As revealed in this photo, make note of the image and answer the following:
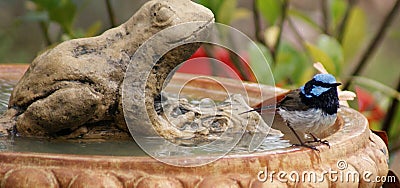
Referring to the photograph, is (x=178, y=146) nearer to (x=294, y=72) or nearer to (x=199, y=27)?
(x=199, y=27)

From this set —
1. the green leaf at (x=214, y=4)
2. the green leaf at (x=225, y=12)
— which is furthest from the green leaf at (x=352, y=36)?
the green leaf at (x=214, y=4)

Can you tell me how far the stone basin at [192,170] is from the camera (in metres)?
1.73

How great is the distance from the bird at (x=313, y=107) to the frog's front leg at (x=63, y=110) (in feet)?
1.52

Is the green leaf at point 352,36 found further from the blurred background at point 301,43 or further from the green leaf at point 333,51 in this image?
the green leaf at point 333,51

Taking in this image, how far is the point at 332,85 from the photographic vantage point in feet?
7.27

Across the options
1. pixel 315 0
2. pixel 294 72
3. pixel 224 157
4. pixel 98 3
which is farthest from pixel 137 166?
pixel 315 0

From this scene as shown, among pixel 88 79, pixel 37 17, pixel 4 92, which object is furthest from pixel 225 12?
pixel 88 79

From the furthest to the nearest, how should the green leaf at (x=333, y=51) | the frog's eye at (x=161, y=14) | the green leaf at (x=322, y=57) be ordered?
the green leaf at (x=333, y=51)
the green leaf at (x=322, y=57)
the frog's eye at (x=161, y=14)

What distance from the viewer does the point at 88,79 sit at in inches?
82.5

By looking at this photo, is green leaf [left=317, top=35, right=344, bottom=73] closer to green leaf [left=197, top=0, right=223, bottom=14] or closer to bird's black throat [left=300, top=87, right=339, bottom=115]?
green leaf [left=197, top=0, right=223, bottom=14]

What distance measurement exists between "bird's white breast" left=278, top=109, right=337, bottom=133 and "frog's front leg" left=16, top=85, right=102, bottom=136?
55cm

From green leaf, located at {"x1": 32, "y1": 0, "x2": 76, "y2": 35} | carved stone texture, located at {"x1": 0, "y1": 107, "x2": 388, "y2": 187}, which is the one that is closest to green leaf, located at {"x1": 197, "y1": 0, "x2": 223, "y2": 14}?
green leaf, located at {"x1": 32, "y1": 0, "x2": 76, "y2": 35}

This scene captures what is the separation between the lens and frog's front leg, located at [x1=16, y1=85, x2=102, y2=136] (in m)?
2.06

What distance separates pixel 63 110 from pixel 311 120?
2.22 feet
